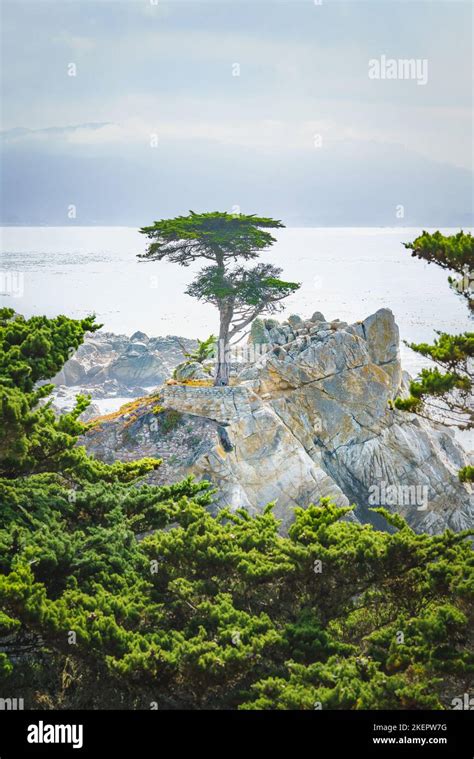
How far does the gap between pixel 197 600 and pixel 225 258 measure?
18.0m

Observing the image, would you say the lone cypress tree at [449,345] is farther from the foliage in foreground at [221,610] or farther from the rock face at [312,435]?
the rock face at [312,435]

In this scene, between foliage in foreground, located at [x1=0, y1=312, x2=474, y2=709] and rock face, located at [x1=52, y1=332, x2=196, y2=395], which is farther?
rock face, located at [x1=52, y1=332, x2=196, y2=395]

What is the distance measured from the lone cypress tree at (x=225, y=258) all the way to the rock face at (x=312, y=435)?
1789mm

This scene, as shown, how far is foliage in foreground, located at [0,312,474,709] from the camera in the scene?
369 inches

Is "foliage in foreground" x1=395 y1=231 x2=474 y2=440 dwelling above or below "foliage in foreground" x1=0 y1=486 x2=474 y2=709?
above

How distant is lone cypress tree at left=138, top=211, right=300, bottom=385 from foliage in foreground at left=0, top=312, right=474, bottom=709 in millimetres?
14144

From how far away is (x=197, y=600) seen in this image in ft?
36.0

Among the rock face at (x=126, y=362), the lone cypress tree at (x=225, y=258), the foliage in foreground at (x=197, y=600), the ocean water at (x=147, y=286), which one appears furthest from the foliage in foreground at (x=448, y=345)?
the rock face at (x=126, y=362)

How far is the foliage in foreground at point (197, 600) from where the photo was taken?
9.38 m

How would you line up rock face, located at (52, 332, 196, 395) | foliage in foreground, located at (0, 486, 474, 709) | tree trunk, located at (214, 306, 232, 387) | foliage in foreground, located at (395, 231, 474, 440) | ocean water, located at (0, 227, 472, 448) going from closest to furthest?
foliage in foreground, located at (0, 486, 474, 709), foliage in foreground, located at (395, 231, 474, 440), tree trunk, located at (214, 306, 232, 387), ocean water, located at (0, 227, 472, 448), rock face, located at (52, 332, 196, 395)
